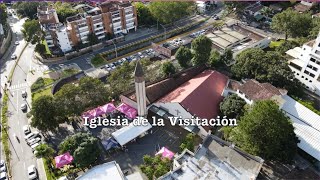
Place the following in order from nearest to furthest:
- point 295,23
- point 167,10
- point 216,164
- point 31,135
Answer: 1. point 216,164
2. point 31,135
3. point 295,23
4. point 167,10

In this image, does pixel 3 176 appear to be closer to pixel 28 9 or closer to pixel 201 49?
pixel 201 49

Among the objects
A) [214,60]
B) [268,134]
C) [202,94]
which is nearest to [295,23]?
[214,60]

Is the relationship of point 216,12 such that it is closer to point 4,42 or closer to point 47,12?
point 47,12

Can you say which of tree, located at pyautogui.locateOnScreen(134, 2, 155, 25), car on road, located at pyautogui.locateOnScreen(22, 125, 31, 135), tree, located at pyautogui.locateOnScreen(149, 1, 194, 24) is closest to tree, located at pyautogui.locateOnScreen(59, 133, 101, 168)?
car on road, located at pyautogui.locateOnScreen(22, 125, 31, 135)

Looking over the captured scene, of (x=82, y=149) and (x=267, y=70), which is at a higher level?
(x=267, y=70)

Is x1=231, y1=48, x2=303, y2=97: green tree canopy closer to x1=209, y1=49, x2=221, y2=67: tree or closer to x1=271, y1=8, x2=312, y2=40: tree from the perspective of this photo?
x1=209, y1=49, x2=221, y2=67: tree

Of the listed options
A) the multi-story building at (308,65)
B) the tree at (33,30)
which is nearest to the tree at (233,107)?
the multi-story building at (308,65)
